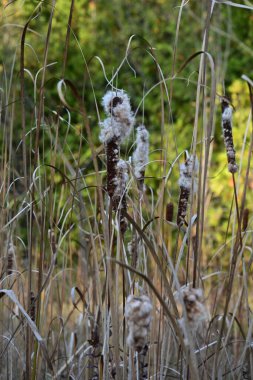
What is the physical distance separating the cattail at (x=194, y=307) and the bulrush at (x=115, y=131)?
235 mm

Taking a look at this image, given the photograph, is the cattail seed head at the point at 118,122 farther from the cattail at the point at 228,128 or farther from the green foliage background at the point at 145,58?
the green foliage background at the point at 145,58

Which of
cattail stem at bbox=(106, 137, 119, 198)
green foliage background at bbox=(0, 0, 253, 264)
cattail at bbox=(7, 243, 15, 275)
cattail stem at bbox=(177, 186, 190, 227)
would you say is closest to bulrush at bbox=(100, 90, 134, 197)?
cattail stem at bbox=(106, 137, 119, 198)

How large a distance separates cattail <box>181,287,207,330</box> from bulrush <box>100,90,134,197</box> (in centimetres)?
23

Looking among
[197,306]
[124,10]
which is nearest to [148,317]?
[197,306]

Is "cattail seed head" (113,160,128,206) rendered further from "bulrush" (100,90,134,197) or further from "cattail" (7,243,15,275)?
"cattail" (7,243,15,275)

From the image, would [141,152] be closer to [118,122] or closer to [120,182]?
[120,182]

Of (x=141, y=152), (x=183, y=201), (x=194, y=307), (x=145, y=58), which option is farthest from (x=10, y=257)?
(x=145, y=58)

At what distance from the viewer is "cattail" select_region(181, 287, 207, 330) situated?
112 cm

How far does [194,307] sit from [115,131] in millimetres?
327

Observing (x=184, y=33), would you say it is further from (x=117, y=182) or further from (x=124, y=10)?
(x=117, y=182)

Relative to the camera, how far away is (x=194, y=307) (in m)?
1.13

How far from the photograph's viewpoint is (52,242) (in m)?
1.76

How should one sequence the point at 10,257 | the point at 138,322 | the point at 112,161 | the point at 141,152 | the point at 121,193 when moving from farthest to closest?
the point at 10,257, the point at 141,152, the point at 121,193, the point at 112,161, the point at 138,322

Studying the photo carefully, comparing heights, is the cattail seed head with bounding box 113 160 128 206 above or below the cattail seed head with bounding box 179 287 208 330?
above
